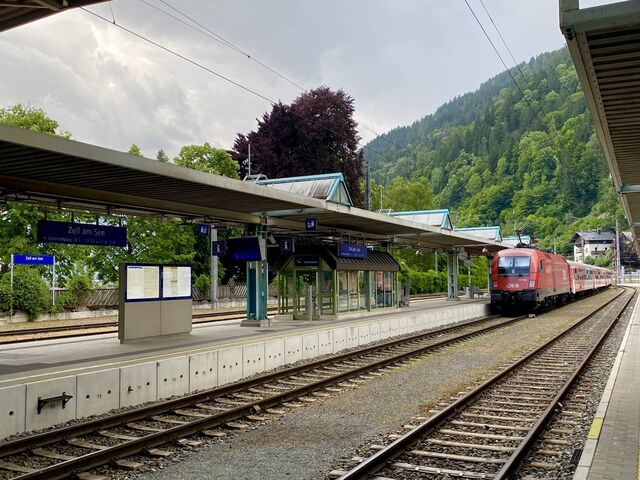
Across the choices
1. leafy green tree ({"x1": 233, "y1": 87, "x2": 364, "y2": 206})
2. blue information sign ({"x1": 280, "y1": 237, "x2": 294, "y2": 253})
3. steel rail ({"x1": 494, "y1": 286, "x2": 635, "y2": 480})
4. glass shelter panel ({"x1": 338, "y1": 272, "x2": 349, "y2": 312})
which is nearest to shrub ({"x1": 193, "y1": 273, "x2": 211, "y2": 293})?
leafy green tree ({"x1": 233, "y1": 87, "x2": 364, "y2": 206})

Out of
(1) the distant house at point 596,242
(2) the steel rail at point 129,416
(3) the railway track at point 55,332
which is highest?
(1) the distant house at point 596,242

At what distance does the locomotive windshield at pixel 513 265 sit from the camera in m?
27.9

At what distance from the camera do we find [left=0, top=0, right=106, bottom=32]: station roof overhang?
695 centimetres

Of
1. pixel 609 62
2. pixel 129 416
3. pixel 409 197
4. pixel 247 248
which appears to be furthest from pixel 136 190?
pixel 409 197

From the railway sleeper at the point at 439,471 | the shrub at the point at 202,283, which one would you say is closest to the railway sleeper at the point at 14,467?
the railway sleeper at the point at 439,471

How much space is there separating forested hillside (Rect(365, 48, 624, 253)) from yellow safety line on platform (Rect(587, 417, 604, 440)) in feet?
363

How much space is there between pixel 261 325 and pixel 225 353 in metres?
6.84

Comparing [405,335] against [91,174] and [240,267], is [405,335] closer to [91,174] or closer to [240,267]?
[91,174]

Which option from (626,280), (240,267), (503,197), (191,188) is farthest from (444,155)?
(191,188)

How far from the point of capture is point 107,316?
27.6 metres

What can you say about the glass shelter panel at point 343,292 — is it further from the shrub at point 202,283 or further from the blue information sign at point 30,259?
the shrub at point 202,283

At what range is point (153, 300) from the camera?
15000 mm

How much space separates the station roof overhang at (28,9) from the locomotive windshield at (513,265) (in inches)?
954

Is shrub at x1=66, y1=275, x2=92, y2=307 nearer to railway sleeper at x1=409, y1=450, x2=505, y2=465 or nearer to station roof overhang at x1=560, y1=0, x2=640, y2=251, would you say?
railway sleeper at x1=409, y1=450, x2=505, y2=465
